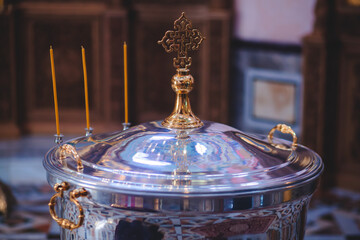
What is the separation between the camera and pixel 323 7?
3.43 metres

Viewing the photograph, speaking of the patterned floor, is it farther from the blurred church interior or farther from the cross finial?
the cross finial

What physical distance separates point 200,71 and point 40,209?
1.70 metres

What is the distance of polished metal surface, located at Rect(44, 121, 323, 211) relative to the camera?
3.98 ft

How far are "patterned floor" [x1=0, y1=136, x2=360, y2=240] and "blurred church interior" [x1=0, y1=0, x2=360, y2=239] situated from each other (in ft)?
0.06

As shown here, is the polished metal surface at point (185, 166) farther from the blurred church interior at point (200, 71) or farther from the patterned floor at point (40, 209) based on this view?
the blurred church interior at point (200, 71)

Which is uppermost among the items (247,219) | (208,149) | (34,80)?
(208,149)

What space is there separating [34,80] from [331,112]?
2.29 metres

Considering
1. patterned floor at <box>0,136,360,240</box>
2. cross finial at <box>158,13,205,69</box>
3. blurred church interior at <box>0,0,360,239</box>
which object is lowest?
patterned floor at <box>0,136,360,240</box>

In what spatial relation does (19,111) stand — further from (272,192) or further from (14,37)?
(272,192)

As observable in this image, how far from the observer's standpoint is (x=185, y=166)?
1.29m

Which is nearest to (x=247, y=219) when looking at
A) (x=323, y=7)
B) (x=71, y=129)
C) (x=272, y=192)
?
(x=272, y=192)

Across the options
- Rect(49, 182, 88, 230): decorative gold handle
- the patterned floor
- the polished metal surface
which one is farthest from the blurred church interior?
Rect(49, 182, 88, 230): decorative gold handle

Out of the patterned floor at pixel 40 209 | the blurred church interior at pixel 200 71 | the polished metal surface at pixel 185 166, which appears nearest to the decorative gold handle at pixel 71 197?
the polished metal surface at pixel 185 166

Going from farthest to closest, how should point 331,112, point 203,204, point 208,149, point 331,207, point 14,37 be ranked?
point 14,37 < point 331,112 < point 331,207 < point 208,149 < point 203,204
